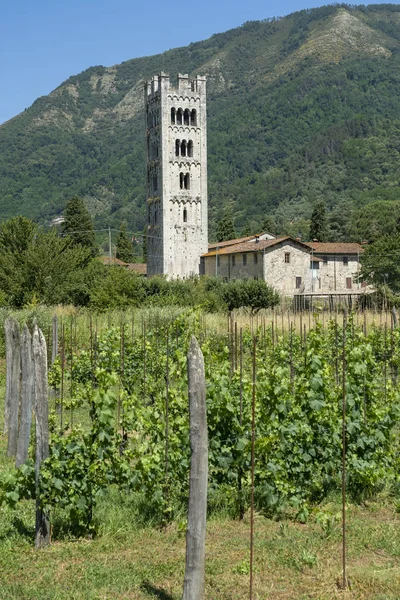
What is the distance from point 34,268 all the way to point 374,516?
982 inches

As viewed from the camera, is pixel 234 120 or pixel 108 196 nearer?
pixel 108 196

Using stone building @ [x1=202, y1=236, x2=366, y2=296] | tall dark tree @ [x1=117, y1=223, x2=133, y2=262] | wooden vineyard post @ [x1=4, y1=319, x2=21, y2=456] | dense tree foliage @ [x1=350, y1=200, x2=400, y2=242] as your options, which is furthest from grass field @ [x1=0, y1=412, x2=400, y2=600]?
dense tree foliage @ [x1=350, y1=200, x2=400, y2=242]

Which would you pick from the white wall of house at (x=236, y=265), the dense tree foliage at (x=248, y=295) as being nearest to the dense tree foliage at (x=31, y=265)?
the dense tree foliage at (x=248, y=295)

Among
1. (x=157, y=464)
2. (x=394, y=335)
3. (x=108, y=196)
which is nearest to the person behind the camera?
(x=157, y=464)

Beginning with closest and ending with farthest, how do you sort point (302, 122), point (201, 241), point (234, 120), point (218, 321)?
point (218, 321)
point (201, 241)
point (302, 122)
point (234, 120)

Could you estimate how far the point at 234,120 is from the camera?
165000 mm

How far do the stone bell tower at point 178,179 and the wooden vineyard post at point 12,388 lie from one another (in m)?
41.5

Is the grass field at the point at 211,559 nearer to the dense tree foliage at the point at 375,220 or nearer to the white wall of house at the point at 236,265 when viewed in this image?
the white wall of house at the point at 236,265

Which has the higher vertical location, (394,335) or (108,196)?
(108,196)

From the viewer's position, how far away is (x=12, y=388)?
10602 millimetres

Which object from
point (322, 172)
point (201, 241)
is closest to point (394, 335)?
point (201, 241)

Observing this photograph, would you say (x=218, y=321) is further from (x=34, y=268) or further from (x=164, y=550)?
(x=164, y=550)

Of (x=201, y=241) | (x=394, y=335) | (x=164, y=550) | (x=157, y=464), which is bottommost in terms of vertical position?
(x=164, y=550)

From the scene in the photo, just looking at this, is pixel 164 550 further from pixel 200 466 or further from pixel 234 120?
pixel 234 120
